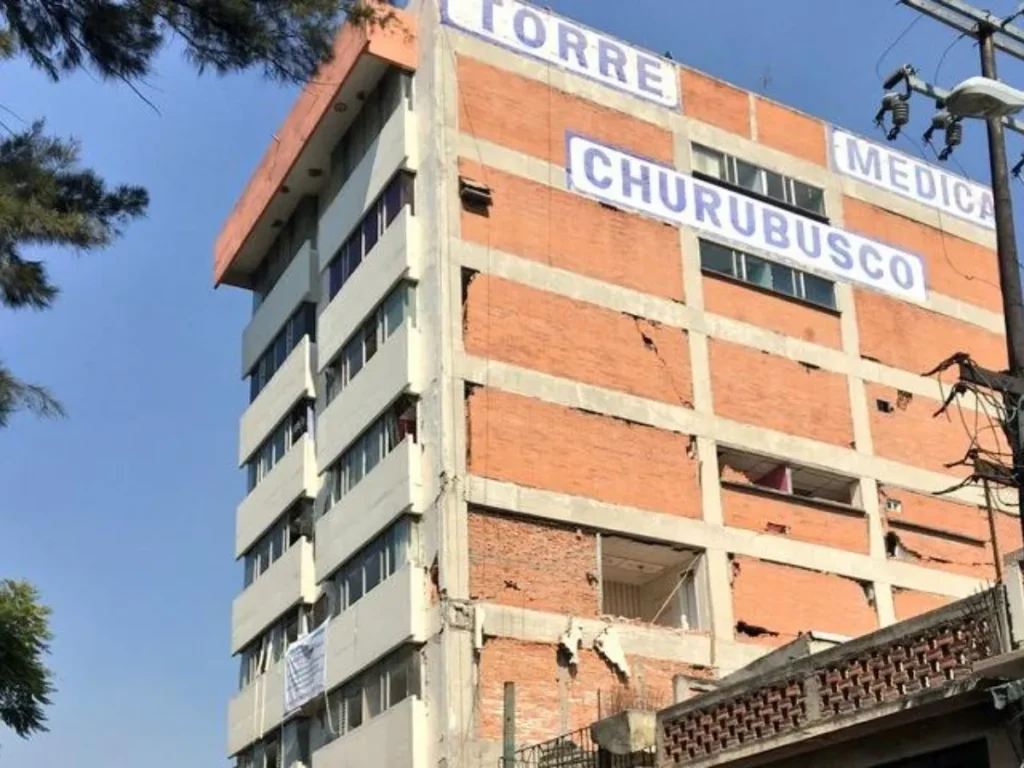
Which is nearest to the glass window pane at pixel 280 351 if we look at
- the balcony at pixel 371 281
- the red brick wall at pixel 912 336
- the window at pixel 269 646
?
the balcony at pixel 371 281

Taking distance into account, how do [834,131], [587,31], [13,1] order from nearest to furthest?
1. [13,1]
2. [587,31]
3. [834,131]

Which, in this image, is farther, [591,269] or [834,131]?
[834,131]

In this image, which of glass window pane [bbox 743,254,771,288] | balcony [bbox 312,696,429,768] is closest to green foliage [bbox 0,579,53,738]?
balcony [bbox 312,696,429,768]

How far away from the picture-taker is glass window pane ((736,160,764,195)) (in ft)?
114

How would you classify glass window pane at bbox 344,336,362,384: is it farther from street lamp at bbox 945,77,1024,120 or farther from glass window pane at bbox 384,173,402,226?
street lamp at bbox 945,77,1024,120

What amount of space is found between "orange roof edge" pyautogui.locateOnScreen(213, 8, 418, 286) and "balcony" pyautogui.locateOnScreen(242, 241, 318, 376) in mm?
1921

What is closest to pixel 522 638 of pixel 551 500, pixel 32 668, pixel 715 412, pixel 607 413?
pixel 551 500

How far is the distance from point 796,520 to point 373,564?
930cm

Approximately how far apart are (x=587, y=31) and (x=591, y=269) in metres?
6.22

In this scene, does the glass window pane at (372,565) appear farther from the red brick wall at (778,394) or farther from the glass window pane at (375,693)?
the red brick wall at (778,394)

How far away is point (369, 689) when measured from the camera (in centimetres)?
2883

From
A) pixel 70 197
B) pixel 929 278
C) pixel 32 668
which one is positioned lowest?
pixel 32 668

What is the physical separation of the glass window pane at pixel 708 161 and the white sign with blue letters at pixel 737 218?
41cm

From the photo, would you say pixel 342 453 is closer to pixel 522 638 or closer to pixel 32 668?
pixel 522 638
